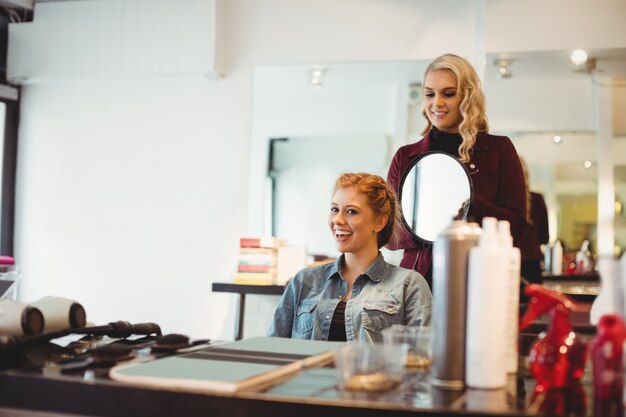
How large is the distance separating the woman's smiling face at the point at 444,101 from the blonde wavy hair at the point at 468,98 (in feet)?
0.05

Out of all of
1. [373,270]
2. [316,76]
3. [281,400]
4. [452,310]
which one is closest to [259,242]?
[316,76]

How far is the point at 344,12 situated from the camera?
4309 millimetres

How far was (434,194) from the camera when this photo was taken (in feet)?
5.99

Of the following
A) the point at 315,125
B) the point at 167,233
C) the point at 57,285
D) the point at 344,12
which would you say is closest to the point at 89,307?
the point at 57,285

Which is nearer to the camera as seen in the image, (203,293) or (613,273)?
(613,273)

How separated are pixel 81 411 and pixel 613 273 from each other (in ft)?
2.36

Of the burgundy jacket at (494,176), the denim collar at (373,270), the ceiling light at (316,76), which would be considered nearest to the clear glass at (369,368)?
the denim collar at (373,270)

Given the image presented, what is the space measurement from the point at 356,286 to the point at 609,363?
1.15m

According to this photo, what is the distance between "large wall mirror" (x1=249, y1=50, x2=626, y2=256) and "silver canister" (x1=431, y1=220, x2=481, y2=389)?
3.18m

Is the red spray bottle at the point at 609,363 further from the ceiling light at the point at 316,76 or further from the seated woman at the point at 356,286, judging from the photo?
the ceiling light at the point at 316,76

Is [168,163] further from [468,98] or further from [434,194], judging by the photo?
[434,194]

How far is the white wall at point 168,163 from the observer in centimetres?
429

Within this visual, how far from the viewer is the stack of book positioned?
13.3 ft

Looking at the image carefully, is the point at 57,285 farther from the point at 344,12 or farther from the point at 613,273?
the point at 613,273
